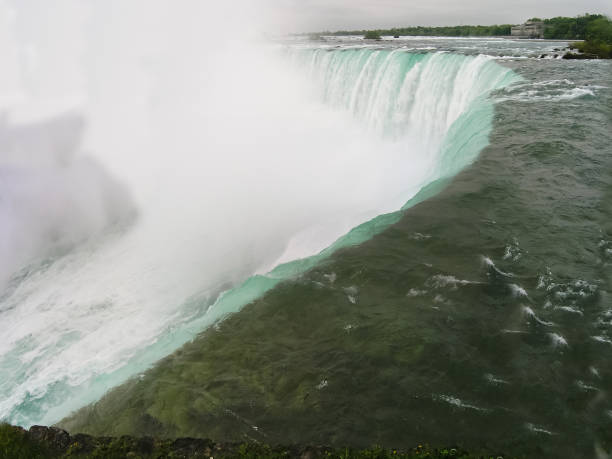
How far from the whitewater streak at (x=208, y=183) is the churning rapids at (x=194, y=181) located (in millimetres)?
77

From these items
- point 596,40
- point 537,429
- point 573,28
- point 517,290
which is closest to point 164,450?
point 537,429

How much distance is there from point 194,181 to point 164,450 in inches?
551

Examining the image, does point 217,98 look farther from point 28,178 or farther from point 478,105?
point 478,105

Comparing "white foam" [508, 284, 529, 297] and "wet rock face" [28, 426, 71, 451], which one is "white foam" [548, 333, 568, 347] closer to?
"white foam" [508, 284, 529, 297]

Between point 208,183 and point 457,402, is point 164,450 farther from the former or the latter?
point 208,183

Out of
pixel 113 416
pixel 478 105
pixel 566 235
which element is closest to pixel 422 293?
pixel 566 235

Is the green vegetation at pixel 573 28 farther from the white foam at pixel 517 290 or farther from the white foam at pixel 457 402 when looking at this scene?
the white foam at pixel 457 402

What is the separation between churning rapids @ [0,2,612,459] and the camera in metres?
6.94

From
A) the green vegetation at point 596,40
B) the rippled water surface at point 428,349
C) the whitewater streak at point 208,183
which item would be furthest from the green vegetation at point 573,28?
the rippled water surface at point 428,349

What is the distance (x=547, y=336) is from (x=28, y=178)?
17.7 meters

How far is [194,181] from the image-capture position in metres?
16.8

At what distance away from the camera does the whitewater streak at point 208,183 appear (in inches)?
309

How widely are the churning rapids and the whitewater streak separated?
77 mm

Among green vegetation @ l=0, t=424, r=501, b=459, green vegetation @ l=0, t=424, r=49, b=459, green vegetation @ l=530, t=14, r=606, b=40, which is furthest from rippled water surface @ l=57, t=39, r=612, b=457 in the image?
green vegetation @ l=530, t=14, r=606, b=40
